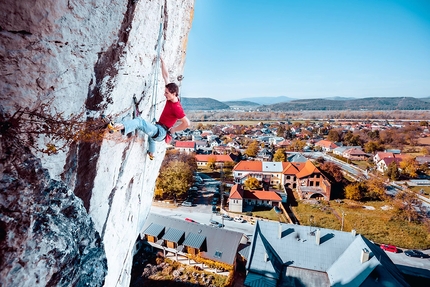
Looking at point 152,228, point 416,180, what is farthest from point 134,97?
point 416,180

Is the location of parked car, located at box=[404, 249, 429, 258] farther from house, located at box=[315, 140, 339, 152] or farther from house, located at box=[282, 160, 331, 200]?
house, located at box=[315, 140, 339, 152]

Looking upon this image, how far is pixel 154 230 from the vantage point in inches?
774

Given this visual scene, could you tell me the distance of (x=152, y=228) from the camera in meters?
19.9

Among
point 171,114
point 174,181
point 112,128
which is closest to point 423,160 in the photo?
point 174,181

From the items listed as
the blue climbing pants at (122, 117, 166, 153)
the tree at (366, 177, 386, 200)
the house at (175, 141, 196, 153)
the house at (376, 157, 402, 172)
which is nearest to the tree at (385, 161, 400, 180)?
the house at (376, 157, 402, 172)

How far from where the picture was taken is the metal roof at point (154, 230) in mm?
19328

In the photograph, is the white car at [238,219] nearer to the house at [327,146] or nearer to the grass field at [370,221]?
the grass field at [370,221]

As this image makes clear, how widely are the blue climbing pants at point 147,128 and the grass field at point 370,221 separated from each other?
2278 cm

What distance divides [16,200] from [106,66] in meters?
1.45

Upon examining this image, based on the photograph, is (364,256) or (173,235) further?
(173,235)

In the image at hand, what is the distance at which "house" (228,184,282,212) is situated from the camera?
86.9ft

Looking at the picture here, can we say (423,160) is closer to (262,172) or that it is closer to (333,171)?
(333,171)

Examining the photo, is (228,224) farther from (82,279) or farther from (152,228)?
(82,279)

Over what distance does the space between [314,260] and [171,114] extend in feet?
48.6
